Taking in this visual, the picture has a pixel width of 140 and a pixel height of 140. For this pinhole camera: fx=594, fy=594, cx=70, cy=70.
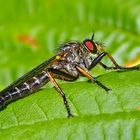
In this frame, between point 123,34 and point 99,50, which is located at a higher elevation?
point 123,34

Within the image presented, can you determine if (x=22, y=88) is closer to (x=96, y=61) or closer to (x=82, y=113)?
(x=96, y=61)

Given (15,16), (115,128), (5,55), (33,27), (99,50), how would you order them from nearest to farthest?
(115,128) < (99,50) < (5,55) < (33,27) < (15,16)

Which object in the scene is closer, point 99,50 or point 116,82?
point 116,82

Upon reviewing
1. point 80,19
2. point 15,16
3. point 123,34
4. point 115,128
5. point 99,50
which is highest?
point 15,16

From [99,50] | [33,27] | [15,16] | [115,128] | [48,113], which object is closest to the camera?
[115,128]

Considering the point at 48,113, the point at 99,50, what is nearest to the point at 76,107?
the point at 48,113

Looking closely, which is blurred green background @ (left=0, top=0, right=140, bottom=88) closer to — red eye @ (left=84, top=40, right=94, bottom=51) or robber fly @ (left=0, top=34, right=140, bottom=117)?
robber fly @ (left=0, top=34, right=140, bottom=117)

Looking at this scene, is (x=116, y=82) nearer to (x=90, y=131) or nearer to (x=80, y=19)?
(x=90, y=131)

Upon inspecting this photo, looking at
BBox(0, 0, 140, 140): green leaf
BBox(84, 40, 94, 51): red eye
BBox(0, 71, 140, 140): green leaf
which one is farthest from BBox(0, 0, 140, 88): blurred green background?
BBox(0, 71, 140, 140): green leaf
